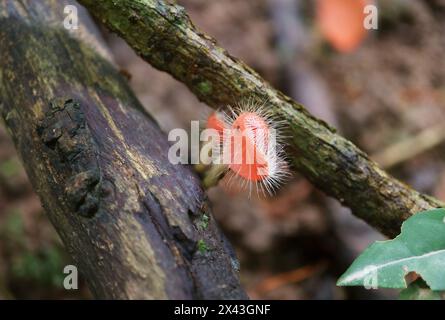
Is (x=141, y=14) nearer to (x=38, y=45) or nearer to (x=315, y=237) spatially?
(x=38, y=45)

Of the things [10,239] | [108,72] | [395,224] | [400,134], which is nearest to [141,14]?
[108,72]

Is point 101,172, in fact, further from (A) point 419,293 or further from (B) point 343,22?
(B) point 343,22

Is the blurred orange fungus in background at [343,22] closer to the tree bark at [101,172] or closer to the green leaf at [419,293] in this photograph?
the tree bark at [101,172]

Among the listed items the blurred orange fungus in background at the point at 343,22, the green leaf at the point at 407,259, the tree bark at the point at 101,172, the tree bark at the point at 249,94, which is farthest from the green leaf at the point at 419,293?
the blurred orange fungus in background at the point at 343,22

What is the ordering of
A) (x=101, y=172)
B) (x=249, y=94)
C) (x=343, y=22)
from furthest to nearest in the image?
(x=343, y=22) < (x=249, y=94) < (x=101, y=172)

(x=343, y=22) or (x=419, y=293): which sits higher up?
(x=343, y=22)

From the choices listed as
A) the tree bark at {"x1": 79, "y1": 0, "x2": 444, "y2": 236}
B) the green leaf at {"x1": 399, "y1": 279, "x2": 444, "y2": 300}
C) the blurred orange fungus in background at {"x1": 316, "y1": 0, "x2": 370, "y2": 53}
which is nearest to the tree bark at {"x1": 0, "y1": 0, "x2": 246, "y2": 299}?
the tree bark at {"x1": 79, "y1": 0, "x2": 444, "y2": 236}

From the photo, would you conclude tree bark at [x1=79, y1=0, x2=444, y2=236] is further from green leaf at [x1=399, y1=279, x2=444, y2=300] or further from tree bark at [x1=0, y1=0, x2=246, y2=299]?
green leaf at [x1=399, y1=279, x2=444, y2=300]

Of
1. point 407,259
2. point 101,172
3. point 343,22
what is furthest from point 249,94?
point 343,22
